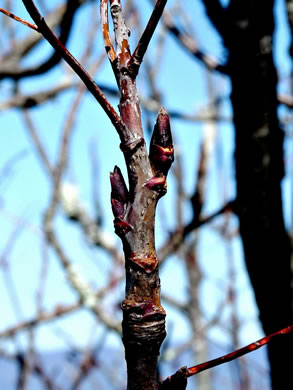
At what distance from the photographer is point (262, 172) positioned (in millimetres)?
1045

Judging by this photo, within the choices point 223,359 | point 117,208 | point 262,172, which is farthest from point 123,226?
point 262,172

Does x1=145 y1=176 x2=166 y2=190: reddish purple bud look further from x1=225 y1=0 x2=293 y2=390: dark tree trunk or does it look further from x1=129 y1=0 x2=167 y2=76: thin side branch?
x1=225 y1=0 x2=293 y2=390: dark tree trunk

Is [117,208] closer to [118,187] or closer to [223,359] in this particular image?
[118,187]

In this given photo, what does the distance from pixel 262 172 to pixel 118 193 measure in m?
0.56

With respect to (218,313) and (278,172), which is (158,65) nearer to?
(218,313)

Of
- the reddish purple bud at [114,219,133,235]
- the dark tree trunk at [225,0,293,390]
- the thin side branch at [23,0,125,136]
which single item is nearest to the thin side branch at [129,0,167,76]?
the thin side branch at [23,0,125,136]

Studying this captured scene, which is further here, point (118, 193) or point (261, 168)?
point (261, 168)

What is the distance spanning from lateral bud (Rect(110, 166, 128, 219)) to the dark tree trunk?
1.75 feet

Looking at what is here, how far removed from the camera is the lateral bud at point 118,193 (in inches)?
21.2

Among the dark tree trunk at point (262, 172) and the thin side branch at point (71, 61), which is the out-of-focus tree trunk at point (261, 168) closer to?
the dark tree trunk at point (262, 172)

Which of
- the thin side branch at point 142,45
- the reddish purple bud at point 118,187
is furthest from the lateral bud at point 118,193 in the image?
the thin side branch at point 142,45

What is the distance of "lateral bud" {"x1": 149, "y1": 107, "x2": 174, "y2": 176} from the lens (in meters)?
0.54

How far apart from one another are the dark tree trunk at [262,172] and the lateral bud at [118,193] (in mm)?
532

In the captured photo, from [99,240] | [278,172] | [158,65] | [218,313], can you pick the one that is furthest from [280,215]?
[158,65]
